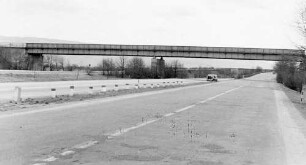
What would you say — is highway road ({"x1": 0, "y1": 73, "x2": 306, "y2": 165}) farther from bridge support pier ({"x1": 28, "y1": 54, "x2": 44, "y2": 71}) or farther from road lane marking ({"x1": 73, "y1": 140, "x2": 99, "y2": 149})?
bridge support pier ({"x1": 28, "y1": 54, "x2": 44, "y2": 71})

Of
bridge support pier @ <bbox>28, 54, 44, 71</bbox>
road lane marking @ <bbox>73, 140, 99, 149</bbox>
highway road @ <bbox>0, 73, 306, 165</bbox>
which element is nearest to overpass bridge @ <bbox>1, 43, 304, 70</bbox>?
bridge support pier @ <bbox>28, 54, 44, 71</bbox>

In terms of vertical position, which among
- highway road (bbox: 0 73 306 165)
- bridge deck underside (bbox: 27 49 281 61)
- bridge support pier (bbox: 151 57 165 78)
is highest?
bridge deck underside (bbox: 27 49 281 61)

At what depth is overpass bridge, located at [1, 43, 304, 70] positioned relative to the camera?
82375mm

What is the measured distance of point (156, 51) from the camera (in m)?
85.9

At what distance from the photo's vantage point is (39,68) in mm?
89875

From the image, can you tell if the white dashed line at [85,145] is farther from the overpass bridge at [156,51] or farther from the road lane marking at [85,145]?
the overpass bridge at [156,51]

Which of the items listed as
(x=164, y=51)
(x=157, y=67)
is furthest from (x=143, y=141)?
(x=157, y=67)

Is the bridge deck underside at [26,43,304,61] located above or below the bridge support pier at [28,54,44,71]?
above

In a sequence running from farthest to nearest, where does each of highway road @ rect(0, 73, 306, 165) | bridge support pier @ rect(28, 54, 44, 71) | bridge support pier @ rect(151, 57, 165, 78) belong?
bridge support pier @ rect(28, 54, 44, 71) < bridge support pier @ rect(151, 57, 165, 78) < highway road @ rect(0, 73, 306, 165)

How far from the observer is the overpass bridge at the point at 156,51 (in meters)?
82.4

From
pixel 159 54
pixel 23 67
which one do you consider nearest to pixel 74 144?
pixel 159 54

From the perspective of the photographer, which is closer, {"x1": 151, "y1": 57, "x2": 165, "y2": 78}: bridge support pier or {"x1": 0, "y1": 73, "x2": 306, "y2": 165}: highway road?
{"x1": 0, "y1": 73, "x2": 306, "y2": 165}: highway road

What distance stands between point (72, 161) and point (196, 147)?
289cm

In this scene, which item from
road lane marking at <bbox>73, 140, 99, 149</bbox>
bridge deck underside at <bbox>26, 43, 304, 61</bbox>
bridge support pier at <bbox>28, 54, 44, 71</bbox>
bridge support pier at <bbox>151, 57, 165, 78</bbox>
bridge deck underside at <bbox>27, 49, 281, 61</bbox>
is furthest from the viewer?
bridge support pier at <bbox>28, 54, 44, 71</bbox>
